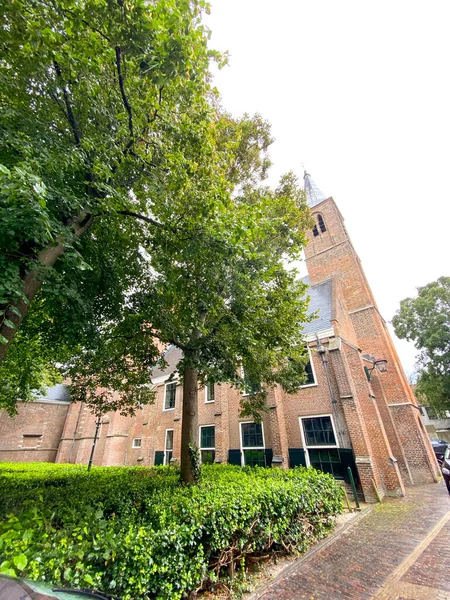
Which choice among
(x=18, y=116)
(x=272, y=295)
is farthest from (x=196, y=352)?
(x=18, y=116)

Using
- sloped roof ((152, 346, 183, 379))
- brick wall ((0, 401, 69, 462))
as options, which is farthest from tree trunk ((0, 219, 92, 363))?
brick wall ((0, 401, 69, 462))

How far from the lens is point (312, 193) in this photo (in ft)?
83.3

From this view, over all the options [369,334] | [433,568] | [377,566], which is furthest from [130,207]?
[369,334]

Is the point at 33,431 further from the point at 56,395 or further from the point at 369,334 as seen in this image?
the point at 369,334

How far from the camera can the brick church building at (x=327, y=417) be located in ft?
36.4

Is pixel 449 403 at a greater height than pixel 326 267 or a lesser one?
lesser

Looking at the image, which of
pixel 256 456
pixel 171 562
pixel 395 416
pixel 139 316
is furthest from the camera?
pixel 395 416

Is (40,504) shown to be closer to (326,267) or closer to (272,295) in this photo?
(272,295)

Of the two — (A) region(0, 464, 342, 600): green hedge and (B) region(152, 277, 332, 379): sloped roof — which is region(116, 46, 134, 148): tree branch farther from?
(B) region(152, 277, 332, 379): sloped roof

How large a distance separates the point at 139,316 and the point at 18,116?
191 inches

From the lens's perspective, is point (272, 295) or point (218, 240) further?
point (272, 295)

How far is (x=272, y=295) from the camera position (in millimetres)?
8336

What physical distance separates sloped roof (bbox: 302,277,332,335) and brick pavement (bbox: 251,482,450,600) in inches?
308

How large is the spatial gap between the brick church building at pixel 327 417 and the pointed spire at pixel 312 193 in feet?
3.40
